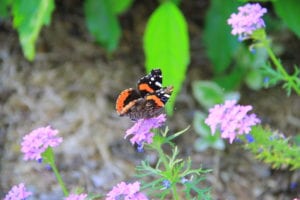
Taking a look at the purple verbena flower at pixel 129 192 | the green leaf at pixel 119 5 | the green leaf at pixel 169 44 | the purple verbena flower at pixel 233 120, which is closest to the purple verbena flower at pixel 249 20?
the purple verbena flower at pixel 233 120

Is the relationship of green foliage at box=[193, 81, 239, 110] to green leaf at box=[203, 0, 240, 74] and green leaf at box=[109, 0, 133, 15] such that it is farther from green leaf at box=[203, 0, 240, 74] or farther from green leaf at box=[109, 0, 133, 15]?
green leaf at box=[109, 0, 133, 15]

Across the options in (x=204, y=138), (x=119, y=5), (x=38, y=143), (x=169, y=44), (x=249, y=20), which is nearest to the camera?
(x=38, y=143)

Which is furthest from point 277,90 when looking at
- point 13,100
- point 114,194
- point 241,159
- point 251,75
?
point 114,194

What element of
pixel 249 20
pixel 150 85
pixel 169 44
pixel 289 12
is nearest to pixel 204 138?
pixel 169 44

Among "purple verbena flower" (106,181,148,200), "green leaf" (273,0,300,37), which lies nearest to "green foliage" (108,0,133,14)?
"green leaf" (273,0,300,37)

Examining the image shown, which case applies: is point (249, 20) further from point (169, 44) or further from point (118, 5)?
point (118, 5)

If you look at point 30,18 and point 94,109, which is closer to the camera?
point 30,18

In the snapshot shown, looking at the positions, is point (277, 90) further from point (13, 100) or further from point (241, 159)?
point (13, 100)

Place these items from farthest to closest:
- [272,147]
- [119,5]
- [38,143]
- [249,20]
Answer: [119,5] → [272,147] → [249,20] → [38,143]
